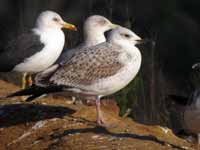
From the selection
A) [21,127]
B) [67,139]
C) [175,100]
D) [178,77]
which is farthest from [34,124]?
[178,77]

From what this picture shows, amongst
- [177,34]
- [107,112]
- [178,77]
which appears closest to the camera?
[107,112]

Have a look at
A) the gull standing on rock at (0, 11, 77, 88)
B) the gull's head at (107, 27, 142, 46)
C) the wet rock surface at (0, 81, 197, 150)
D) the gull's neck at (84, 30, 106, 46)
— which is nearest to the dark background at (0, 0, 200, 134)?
the gull's neck at (84, 30, 106, 46)

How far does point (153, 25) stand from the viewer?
13867 mm

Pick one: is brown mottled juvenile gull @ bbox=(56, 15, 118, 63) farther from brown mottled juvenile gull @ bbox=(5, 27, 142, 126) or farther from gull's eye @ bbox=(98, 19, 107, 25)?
brown mottled juvenile gull @ bbox=(5, 27, 142, 126)

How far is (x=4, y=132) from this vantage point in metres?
9.53

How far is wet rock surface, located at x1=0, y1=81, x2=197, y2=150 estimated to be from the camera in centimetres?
875

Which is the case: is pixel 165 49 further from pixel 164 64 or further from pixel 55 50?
pixel 55 50

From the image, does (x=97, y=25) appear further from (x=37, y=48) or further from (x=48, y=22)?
(x=37, y=48)

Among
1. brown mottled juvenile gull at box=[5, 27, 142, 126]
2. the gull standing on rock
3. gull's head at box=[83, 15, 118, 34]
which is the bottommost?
brown mottled juvenile gull at box=[5, 27, 142, 126]

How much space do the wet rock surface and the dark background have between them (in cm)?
185

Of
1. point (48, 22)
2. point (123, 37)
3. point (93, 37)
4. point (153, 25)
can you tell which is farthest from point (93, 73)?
point (153, 25)

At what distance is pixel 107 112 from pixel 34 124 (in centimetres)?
105

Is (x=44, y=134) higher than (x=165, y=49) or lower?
lower

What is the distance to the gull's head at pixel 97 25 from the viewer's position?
34.5 feet
